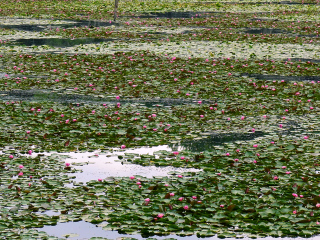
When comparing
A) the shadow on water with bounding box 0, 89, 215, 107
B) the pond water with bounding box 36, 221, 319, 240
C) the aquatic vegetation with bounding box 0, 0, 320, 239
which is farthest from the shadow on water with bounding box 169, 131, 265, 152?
the pond water with bounding box 36, 221, 319, 240

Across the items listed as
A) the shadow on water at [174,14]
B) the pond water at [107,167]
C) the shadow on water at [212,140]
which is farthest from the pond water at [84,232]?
the shadow on water at [174,14]

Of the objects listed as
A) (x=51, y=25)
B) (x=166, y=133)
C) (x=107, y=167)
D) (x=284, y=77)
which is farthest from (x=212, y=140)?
(x=51, y=25)

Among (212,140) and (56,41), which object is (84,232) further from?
(56,41)

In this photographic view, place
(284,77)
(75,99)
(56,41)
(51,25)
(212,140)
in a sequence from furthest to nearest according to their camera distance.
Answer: (51,25), (56,41), (284,77), (75,99), (212,140)

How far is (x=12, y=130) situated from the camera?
12648 mm

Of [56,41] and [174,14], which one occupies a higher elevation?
[174,14]

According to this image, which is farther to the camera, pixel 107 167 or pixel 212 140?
pixel 212 140

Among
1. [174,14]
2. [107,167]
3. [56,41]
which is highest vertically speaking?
[174,14]

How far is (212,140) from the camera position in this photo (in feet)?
39.4

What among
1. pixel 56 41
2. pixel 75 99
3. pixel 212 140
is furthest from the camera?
pixel 56 41

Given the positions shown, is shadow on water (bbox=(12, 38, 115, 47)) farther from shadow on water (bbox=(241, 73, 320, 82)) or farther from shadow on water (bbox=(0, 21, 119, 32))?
shadow on water (bbox=(241, 73, 320, 82))

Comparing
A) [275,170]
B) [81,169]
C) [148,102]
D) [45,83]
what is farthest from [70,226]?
[45,83]

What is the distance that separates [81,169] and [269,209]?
3.76 m

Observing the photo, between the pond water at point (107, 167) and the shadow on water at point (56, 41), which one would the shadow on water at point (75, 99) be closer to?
the pond water at point (107, 167)
